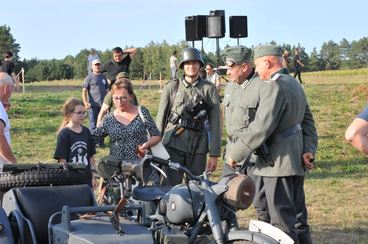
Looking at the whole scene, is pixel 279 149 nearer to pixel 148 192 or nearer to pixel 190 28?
pixel 148 192

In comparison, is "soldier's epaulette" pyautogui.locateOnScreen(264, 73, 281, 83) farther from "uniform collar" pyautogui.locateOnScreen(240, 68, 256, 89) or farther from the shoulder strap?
the shoulder strap

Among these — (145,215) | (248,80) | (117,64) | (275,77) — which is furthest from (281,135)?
(117,64)

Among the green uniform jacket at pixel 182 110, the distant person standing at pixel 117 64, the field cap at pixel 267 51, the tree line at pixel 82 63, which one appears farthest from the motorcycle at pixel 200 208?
the tree line at pixel 82 63

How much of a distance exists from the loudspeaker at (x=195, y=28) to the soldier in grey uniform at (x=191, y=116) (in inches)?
371

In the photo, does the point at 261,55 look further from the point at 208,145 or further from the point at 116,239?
the point at 116,239

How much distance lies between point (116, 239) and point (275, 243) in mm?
917

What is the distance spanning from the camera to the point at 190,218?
13.9 ft

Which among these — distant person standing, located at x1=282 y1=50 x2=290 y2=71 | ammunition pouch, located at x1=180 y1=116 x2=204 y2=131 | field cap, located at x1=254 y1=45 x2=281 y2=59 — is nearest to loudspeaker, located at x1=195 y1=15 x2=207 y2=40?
distant person standing, located at x1=282 y1=50 x2=290 y2=71

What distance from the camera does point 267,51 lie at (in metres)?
5.80

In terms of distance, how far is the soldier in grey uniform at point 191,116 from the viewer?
701 cm

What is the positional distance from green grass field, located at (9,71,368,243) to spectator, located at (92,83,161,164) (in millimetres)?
1848

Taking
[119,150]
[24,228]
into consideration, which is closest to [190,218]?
[24,228]

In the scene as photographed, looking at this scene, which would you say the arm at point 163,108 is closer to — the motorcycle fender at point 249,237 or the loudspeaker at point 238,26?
the motorcycle fender at point 249,237

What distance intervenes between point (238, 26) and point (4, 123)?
40.1 ft
